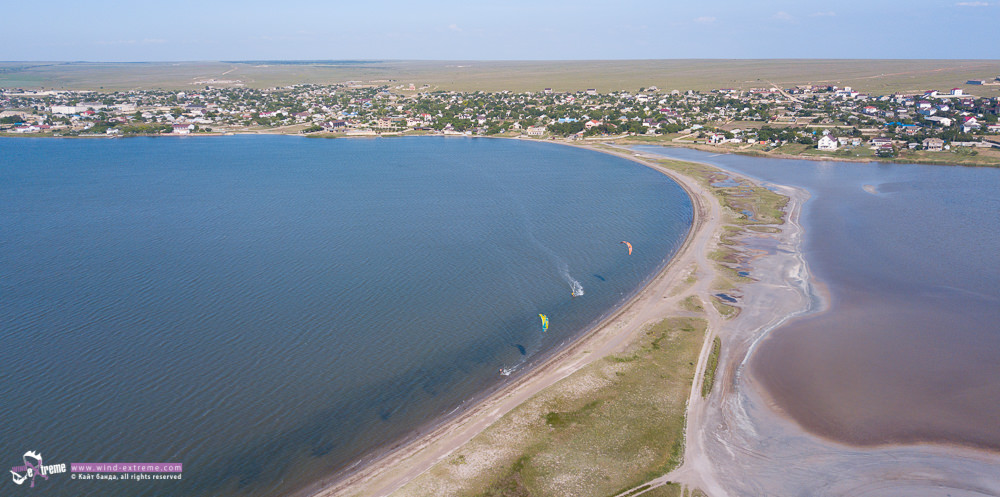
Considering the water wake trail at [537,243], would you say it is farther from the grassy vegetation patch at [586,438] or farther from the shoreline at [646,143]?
the shoreline at [646,143]

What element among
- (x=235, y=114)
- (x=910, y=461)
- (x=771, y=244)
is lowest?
(x=910, y=461)

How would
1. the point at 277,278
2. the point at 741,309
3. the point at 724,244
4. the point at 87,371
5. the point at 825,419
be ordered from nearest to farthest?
the point at 825,419 < the point at 87,371 < the point at 741,309 < the point at 277,278 < the point at 724,244

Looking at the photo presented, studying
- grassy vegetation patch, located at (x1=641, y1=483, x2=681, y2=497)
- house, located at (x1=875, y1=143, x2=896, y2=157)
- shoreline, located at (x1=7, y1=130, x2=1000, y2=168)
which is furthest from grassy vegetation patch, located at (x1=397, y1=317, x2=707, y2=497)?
house, located at (x1=875, y1=143, x2=896, y2=157)

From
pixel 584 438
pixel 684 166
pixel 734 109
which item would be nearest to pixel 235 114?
pixel 684 166

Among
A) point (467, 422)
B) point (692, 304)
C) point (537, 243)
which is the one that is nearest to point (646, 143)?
point (537, 243)

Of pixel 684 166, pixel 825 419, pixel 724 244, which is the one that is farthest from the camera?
pixel 684 166

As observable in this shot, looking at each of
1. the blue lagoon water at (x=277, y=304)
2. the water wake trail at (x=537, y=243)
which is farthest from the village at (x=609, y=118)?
the water wake trail at (x=537, y=243)

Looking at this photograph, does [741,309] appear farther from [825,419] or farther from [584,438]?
[584,438]
